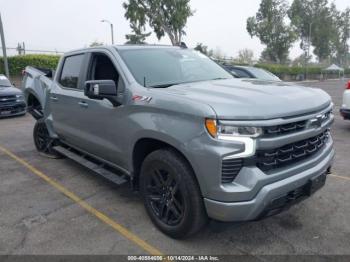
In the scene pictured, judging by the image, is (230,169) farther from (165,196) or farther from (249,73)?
(249,73)

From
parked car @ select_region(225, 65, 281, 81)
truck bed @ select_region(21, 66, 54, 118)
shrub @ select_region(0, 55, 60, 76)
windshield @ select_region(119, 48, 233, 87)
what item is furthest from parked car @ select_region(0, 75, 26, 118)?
shrub @ select_region(0, 55, 60, 76)

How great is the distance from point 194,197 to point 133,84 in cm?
140

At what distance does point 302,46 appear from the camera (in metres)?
72.4

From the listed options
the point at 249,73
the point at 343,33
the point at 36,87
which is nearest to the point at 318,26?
the point at 343,33

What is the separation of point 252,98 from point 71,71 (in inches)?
123

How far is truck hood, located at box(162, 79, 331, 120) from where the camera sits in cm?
285

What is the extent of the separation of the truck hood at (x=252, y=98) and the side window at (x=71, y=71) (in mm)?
1919

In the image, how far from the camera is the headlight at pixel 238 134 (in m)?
2.81

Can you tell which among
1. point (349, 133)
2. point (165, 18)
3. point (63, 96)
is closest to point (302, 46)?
point (165, 18)

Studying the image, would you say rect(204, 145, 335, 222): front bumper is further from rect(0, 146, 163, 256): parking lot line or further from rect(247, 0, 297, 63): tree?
rect(247, 0, 297, 63): tree

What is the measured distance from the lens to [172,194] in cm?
331

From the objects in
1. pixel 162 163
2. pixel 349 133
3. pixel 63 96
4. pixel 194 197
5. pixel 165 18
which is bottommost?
pixel 349 133

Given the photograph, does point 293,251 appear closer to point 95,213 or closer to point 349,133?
point 95,213

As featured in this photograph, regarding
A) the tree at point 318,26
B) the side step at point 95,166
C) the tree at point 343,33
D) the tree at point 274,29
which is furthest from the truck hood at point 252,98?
the tree at point 343,33
